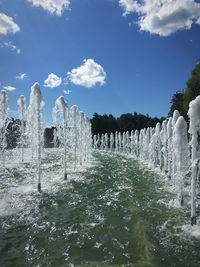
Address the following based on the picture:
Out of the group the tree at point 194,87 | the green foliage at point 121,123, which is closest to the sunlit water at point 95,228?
the tree at point 194,87

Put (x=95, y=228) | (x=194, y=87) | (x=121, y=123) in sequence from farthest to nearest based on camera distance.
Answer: (x=121, y=123) < (x=194, y=87) < (x=95, y=228)

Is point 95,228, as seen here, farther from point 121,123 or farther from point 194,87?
point 121,123

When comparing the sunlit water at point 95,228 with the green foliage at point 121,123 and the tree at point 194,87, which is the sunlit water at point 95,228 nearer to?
the tree at point 194,87

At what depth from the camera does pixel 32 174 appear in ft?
48.9

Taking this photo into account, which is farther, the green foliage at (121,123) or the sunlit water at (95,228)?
the green foliage at (121,123)

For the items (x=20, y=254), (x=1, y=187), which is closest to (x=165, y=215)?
(x=20, y=254)

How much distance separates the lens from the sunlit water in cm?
485

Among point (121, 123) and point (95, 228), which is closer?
point (95, 228)

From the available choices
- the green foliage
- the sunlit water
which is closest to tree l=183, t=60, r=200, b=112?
the sunlit water

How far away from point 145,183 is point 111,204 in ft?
14.3

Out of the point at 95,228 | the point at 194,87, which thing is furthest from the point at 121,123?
the point at 95,228

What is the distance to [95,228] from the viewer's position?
6367mm

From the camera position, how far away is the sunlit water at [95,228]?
191 inches

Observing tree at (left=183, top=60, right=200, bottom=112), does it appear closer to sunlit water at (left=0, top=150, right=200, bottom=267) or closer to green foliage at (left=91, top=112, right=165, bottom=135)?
sunlit water at (left=0, top=150, right=200, bottom=267)
